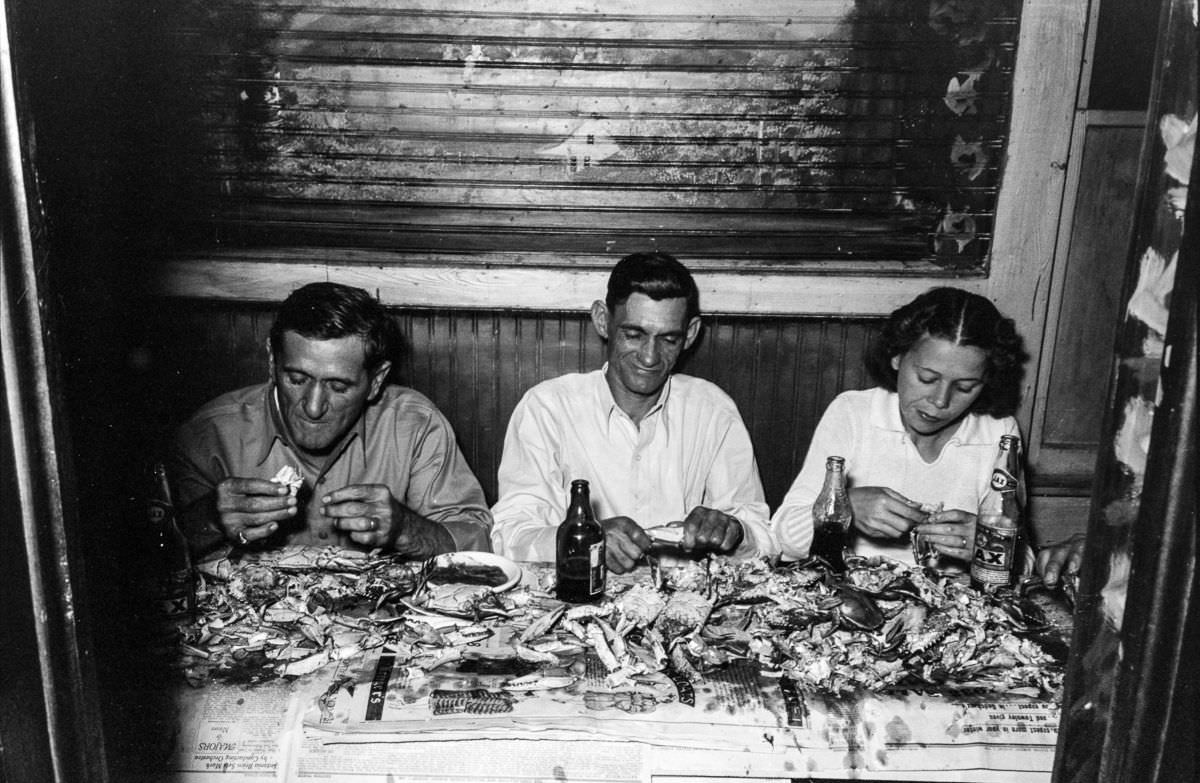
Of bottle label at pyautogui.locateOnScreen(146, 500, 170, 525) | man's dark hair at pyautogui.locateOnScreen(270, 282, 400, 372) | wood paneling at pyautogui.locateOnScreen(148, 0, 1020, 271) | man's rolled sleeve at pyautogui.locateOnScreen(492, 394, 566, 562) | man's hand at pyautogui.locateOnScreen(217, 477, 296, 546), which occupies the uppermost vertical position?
wood paneling at pyautogui.locateOnScreen(148, 0, 1020, 271)

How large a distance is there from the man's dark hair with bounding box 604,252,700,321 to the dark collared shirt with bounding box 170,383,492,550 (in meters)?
0.84

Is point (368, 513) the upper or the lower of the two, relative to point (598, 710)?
upper

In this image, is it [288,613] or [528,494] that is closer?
[288,613]

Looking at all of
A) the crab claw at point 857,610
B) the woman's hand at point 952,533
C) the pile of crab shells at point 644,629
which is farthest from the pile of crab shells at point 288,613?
the woman's hand at point 952,533

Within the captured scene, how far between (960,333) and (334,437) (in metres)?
2.21

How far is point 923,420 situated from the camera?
2.85m

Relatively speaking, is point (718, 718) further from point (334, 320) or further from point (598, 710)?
point (334, 320)

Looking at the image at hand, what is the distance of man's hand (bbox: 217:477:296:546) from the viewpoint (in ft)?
7.10

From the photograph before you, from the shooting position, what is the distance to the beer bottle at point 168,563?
186 centimetres

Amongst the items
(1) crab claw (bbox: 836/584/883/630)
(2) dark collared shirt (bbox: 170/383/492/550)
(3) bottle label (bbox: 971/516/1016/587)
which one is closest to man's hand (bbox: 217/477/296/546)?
(2) dark collared shirt (bbox: 170/383/492/550)

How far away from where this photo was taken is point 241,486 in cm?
217

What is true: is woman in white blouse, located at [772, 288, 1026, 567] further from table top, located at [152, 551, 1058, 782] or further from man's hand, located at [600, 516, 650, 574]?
table top, located at [152, 551, 1058, 782]

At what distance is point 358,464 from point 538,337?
0.96 m

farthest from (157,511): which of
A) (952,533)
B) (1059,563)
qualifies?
(1059,563)
